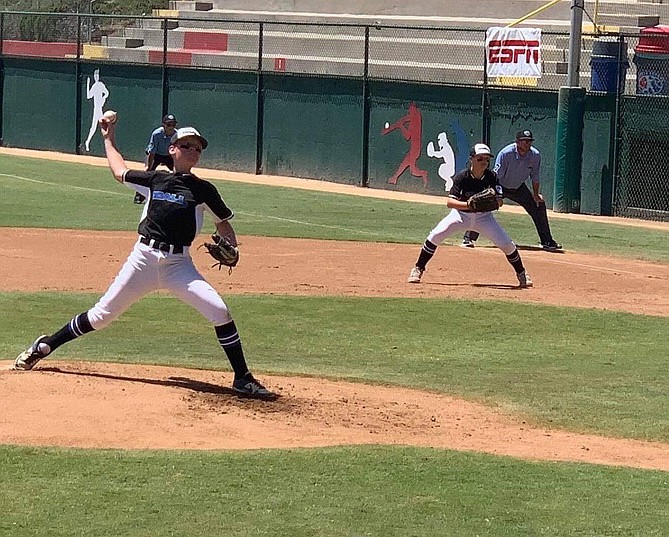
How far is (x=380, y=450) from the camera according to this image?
25.8 ft

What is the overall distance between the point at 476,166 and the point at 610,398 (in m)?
5.33

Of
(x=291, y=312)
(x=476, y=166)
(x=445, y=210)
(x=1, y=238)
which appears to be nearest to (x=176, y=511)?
(x=291, y=312)

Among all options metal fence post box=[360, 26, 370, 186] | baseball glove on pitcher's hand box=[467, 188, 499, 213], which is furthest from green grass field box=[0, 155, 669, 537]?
metal fence post box=[360, 26, 370, 186]

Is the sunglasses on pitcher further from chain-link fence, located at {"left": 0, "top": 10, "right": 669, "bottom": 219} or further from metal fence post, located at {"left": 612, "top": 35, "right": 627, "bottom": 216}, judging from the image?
metal fence post, located at {"left": 612, "top": 35, "right": 627, "bottom": 216}

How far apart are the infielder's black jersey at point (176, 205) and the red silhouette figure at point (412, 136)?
18.6 meters

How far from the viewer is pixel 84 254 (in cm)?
1703

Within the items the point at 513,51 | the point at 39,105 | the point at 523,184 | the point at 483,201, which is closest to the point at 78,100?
the point at 39,105

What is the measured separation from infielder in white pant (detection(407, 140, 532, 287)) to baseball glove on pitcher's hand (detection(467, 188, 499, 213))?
7 cm

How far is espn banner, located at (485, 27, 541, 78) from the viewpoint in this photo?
2589cm

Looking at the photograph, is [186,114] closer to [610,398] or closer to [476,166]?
[476,166]

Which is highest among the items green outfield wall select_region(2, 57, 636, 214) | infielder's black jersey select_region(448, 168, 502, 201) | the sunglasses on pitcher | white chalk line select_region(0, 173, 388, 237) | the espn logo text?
the espn logo text

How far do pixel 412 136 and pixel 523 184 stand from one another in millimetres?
8562

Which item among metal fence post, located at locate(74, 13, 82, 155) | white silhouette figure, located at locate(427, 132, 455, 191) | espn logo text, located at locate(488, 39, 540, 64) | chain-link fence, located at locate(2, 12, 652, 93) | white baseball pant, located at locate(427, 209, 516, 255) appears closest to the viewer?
white baseball pant, located at locate(427, 209, 516, 255)

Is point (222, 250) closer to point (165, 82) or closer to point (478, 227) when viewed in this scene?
point (478, 227)
